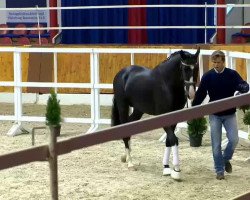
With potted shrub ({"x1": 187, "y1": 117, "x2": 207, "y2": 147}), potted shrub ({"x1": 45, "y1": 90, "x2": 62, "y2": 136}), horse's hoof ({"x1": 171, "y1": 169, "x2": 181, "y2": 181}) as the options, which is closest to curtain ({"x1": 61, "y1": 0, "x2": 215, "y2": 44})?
potted shrub ({"x1": 187, "y1": 117, "x2": 207, "y2": 147})

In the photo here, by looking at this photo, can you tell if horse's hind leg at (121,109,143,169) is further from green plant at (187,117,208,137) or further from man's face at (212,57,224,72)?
man's face at (212,57,224,72)

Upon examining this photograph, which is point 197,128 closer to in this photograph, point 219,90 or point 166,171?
point 166,171

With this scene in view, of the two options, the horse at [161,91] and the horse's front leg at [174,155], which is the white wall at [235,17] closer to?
the horse at [161,91]

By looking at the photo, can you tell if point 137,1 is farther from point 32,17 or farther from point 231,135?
point 231,135

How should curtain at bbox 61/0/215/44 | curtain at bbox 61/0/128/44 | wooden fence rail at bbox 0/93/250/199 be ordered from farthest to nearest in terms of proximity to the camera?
curtain at bbox 61/0/128/44 → curtain at bbox 61/0/215/44 → wooden fence rail at bbox 0/93/250/199

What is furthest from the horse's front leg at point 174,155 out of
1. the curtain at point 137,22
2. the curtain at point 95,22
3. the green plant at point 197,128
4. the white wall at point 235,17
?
the white wall at point 235,17

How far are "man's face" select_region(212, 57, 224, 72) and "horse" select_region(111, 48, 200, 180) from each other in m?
0.27

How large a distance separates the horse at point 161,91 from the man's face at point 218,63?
0.90 feet

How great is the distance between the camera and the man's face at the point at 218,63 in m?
9.48

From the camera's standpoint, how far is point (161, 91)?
33.8ft

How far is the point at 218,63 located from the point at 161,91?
1.03m

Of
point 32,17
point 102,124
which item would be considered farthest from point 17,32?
point 102,124

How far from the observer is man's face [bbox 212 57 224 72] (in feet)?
31.1

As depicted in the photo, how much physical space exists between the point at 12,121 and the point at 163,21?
8486mm
